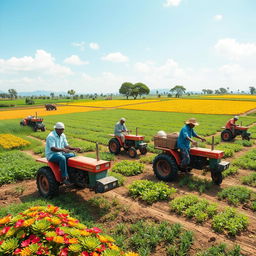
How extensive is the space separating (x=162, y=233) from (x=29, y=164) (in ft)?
19.8

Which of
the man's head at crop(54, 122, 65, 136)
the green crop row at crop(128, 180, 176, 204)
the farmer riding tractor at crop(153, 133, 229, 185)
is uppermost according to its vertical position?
the man's head at crop(54, 122, 65, 136)

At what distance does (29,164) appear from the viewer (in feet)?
26.3

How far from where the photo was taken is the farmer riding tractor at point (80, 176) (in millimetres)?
4848

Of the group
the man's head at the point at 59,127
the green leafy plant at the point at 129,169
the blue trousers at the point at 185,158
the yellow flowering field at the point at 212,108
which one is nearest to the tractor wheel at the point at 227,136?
the green leafy plant at the point at 129,169

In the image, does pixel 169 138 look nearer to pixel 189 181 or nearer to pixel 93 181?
pixel 189 181

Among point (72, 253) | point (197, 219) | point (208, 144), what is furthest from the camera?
point (208, 144)

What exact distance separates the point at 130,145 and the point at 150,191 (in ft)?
14.6

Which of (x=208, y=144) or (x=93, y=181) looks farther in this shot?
(x=208, y=144)

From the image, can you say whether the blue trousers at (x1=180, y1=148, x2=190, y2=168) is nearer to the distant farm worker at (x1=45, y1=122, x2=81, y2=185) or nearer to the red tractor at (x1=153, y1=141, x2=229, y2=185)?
the red tractor at (x1=153, y1=141, x2=229, y2=185)

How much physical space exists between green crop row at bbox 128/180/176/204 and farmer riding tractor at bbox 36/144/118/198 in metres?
1.03

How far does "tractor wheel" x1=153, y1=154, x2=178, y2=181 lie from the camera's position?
21.4ft

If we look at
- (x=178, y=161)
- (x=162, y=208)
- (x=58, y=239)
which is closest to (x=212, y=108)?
(x=178, y=161)

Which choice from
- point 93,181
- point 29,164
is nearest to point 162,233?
point 93,181

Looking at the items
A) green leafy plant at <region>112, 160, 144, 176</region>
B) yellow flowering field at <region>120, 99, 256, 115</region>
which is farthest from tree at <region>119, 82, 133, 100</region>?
green leafy plant at <region>112, 160, 144, 176</region>
